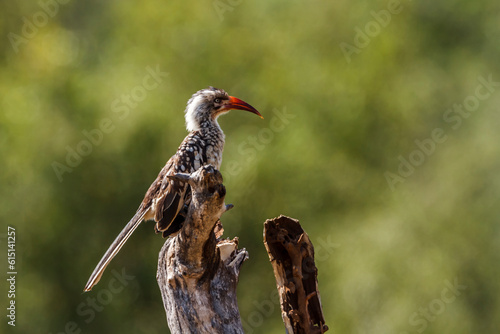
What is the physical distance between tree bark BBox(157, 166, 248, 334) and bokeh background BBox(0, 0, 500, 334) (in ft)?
18.1

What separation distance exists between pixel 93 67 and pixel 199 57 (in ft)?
6.91

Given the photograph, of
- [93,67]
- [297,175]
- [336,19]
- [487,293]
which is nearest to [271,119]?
[297,175]

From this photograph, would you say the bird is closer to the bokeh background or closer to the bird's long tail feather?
the bird's long tail feather

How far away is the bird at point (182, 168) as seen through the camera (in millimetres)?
6164

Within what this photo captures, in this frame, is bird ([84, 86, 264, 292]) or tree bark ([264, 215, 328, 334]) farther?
bird ([84, 86, 264, 292])

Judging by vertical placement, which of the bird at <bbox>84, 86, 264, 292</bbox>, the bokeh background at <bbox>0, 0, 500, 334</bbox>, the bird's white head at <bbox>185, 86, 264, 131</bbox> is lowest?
the bird at <bbox>84, 86, 264, 292</bbox>

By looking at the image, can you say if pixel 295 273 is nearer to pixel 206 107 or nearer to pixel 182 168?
pixel 182 168

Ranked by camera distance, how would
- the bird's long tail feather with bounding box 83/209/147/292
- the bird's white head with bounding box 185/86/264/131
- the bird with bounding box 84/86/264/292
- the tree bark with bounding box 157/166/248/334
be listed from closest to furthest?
the tree bark with bounding box 157/166/248/334
the bird with bounding box 84/86/264/292
the bird's long tail feather with bounding box 83/209/147/292
the bird's white head with bounding box 185/86/264/131

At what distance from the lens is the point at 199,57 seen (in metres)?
13.9

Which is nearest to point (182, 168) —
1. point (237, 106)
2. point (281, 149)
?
point (237, 106)

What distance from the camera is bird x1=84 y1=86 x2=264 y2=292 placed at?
6.16 m

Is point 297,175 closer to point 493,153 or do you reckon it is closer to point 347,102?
point 347,102

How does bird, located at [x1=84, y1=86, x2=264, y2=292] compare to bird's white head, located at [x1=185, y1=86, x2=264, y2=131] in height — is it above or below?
below

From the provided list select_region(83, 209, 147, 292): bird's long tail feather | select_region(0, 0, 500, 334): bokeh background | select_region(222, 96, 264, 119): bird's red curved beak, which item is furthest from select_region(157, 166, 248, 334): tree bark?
select_region(0, 0, 500, 334): bokeh background
